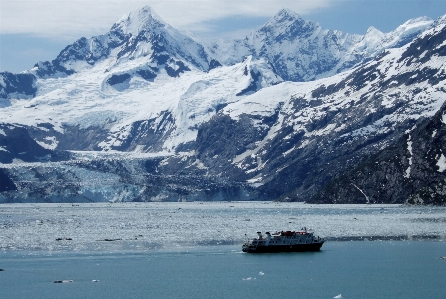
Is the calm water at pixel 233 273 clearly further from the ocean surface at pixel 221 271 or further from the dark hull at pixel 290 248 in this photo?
the dark hull at pixel 290 248

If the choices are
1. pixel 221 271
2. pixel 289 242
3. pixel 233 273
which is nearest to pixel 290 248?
pixel 289 242

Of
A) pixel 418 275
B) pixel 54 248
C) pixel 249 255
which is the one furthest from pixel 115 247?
pixel 418 275

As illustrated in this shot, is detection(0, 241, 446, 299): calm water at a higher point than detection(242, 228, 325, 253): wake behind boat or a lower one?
lower

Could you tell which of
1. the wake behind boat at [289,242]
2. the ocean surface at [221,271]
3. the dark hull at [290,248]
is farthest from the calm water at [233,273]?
the wake behind boat at [289,242]

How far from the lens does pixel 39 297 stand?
127875 millimetres

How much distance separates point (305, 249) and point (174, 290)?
188 ft

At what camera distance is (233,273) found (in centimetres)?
15038

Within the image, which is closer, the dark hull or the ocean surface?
the ocean surface

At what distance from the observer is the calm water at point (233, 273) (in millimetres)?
130625

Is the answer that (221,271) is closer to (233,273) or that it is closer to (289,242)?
(233,273)

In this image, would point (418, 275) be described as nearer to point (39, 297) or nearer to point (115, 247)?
point (39, 297)

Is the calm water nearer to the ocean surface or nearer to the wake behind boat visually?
the ocean surface

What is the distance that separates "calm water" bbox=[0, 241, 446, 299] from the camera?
131 metres

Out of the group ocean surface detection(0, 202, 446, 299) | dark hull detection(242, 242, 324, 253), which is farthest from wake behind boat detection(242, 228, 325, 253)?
ocean surface detection(0, 202, 446, 299)
